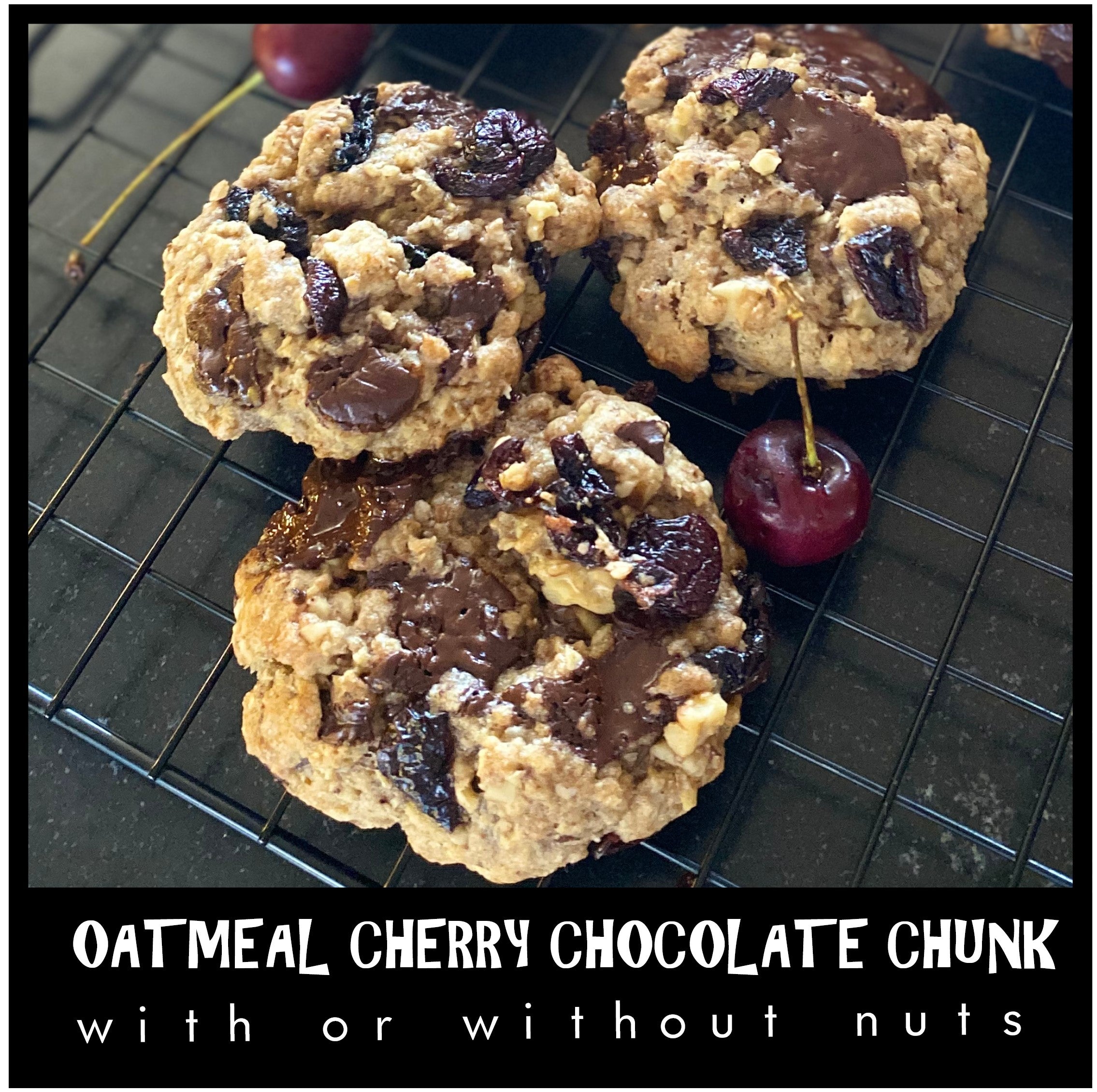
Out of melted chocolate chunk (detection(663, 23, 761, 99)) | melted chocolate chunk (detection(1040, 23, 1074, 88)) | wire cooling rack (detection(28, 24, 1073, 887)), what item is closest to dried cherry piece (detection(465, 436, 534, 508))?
wire cooling rack (detection(28, 24, 1073, 887))

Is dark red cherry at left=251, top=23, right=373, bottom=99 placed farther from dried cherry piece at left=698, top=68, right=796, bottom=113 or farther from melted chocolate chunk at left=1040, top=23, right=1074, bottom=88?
melted chocolate chunk at left=1040, top=23, right=1074, bottom=88

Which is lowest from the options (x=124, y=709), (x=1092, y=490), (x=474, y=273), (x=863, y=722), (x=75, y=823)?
(x=75, y=823)

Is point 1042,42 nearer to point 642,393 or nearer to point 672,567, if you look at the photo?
point 642,393

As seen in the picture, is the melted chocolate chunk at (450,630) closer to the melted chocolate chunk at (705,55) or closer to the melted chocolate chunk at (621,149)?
the melted chocolate chunk at (621,149)

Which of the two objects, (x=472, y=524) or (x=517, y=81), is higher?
(x=517, y=81)

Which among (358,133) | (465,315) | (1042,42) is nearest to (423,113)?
(358,133)

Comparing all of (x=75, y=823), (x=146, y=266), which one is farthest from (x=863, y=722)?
(x=146, y=266)

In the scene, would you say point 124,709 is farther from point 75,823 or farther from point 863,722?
point 863,722
